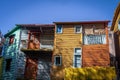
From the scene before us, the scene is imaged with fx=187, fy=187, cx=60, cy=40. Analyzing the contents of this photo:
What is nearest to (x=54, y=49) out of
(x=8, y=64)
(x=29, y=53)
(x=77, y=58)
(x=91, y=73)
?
(x=77, y=58)

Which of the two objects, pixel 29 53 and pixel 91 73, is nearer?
pixel 91 73

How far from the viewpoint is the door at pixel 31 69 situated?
23956 millimetres

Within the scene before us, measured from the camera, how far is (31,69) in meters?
24.3

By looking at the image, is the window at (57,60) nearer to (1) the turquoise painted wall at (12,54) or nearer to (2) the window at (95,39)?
(2) the window at (95,39)

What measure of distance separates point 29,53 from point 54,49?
3.67 m

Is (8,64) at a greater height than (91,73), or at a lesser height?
greater

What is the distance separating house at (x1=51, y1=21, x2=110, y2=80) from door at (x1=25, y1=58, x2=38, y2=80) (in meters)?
3.10

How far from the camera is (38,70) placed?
24.0 meters

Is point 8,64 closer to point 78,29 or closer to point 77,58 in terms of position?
point 77,58

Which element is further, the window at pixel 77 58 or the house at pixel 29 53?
the house at pixel 29 53

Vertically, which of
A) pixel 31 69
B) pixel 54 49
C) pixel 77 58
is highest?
pixel 54 49

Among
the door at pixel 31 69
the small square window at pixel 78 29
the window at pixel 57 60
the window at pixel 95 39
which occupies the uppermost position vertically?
the small square window at pixel 78 29

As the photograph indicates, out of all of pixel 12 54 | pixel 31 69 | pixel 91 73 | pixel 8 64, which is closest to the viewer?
pixel 91 73

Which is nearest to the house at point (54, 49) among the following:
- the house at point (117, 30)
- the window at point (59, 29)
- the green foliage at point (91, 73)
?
the window at point (59, 29)
